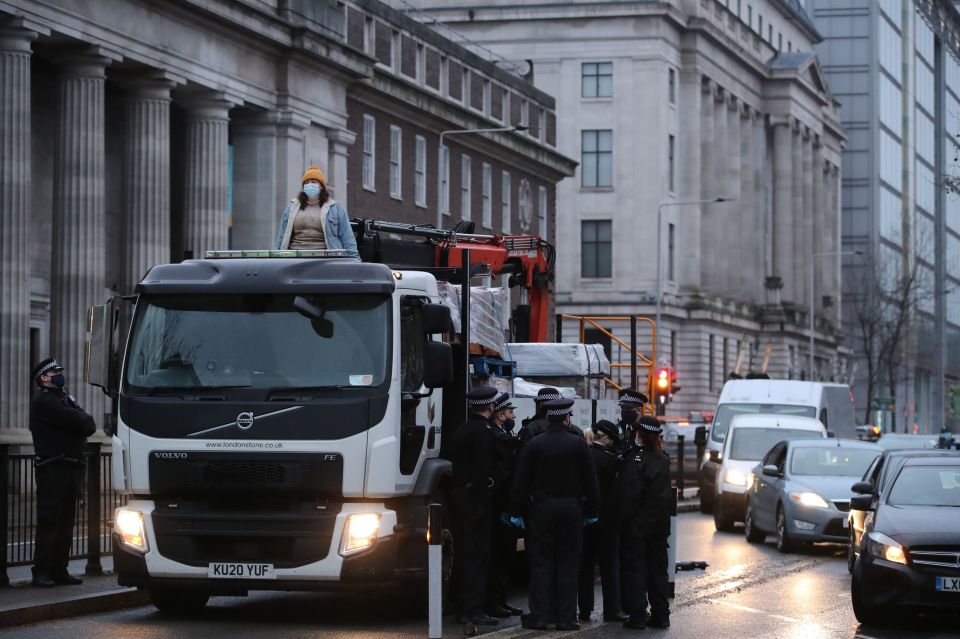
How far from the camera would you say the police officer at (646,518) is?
1670 centimetres

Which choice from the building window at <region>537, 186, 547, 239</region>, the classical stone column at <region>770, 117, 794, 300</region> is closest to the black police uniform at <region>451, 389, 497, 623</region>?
the building window at <region>537, 186, 547, 239</region>

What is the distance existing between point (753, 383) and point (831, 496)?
552 inches

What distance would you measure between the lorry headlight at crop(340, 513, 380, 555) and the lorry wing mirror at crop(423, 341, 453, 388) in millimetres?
1172

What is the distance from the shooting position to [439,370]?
15578 millimetres

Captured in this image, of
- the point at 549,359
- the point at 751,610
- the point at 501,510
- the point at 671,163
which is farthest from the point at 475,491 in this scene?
the point at 671,163

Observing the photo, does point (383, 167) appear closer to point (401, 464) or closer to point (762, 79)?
point (401, 464)

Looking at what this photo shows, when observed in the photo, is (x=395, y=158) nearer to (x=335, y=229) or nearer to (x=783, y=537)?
(x=783, y=537)

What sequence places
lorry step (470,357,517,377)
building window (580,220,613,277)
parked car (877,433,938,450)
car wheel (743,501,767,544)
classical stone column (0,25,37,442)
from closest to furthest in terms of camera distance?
lorry step (470,357,517,377)
car wheel (743,501,767,544)
classical stone column (0,25,37,442)
parked car (877,433,938,450)
building window (580,220,613,277)

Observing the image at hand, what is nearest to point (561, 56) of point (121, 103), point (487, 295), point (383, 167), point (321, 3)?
point (383, 167)

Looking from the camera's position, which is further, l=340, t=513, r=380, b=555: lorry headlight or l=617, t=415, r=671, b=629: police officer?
l=617, t=415, r=671, b=629: police officer

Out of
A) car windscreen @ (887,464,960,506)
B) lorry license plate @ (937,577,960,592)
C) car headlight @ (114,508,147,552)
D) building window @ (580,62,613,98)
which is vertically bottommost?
lorry license plate @ (937,577,960,592)

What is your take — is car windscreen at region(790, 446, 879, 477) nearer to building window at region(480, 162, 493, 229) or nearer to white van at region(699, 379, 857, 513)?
white van at region(699, 379, 857, 513)

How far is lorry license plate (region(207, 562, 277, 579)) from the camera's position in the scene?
15367mm

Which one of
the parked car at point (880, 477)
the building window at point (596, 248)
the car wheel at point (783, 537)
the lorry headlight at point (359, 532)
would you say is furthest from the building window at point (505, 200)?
the lorry headlight at point (359, 532)
